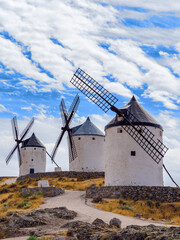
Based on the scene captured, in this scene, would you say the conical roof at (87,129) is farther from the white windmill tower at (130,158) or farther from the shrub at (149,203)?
the shrub at (149,203)

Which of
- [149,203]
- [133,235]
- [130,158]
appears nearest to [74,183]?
[130,158]

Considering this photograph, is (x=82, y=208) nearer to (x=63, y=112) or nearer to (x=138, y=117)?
(x=138, y=117)

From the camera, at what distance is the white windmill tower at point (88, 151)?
4062 cm

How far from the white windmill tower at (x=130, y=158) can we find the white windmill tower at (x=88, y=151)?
48.3 ft

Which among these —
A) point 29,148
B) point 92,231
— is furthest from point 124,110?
point 29,148

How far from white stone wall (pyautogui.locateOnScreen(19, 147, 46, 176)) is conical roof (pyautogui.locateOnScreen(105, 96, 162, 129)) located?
2391 cm

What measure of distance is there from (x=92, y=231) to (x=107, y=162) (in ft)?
47.3

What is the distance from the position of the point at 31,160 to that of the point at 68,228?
115 feet

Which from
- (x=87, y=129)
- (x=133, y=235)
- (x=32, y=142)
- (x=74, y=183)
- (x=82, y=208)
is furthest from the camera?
(x=32, y=142)

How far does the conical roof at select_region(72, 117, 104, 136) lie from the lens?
4144 cm

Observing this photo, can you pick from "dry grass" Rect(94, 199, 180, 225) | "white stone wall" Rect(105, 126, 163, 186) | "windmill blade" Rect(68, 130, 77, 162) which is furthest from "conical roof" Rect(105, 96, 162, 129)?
"windmill blade" Rect(68, 130, 77, 162)

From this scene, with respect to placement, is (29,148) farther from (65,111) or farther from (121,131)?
(121,131)

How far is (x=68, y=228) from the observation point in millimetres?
13695

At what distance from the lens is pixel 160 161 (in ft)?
83.9
